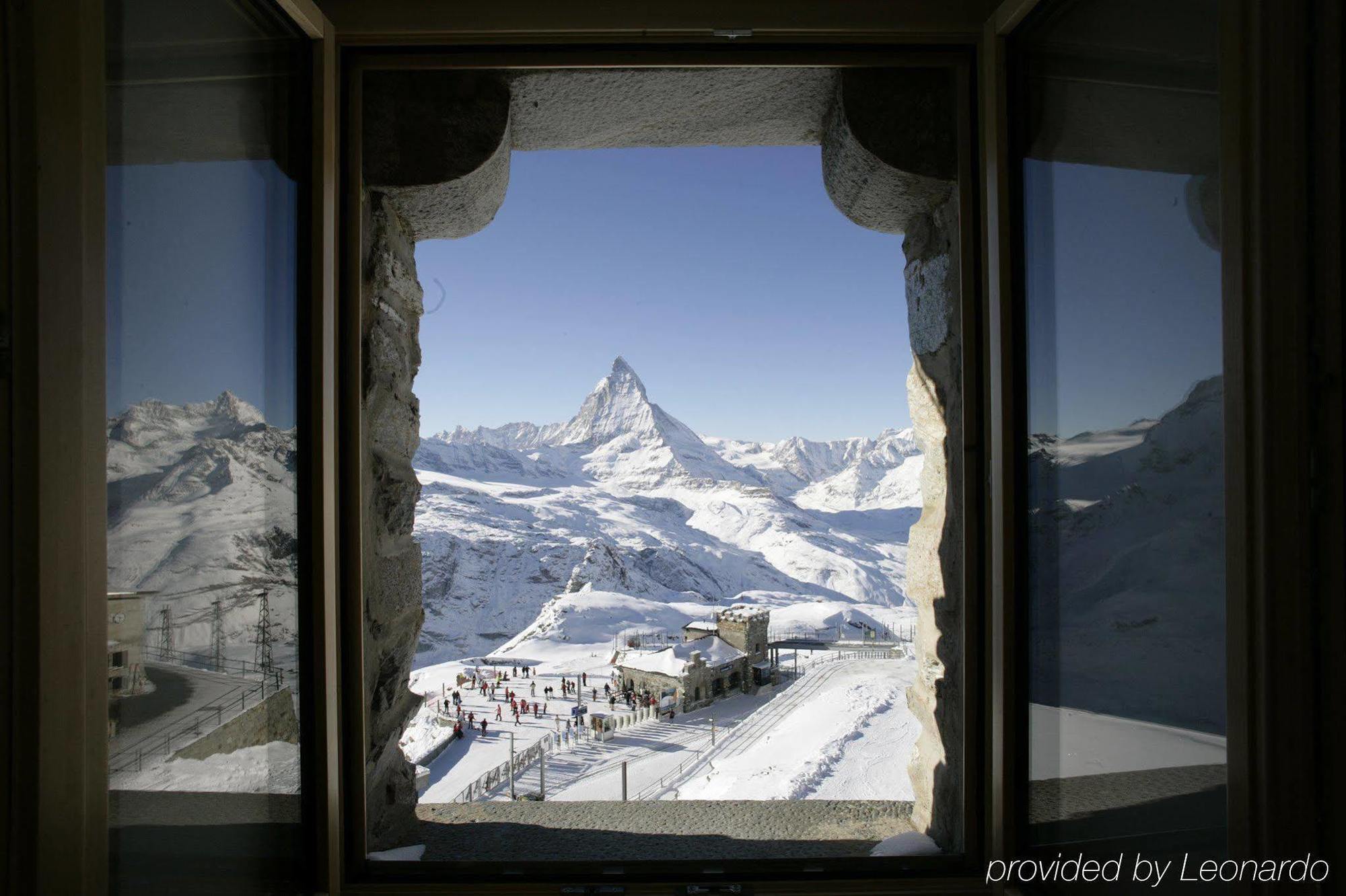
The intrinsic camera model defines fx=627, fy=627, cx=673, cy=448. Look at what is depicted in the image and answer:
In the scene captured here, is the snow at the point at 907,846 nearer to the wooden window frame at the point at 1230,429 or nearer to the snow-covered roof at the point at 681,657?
the wooden window frame at the point at 1230,429

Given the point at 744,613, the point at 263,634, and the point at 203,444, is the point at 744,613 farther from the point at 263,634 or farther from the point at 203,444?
the point at 203,444

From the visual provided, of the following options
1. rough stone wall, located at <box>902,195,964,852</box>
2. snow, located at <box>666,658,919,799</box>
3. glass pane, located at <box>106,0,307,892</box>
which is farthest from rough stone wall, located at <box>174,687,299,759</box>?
rough stone wall, located at <box>902,195,964,852</box>

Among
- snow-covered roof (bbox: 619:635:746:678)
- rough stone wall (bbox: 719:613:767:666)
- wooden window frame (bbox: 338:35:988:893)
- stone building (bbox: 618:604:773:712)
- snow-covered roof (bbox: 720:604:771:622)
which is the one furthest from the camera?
snow-covered roof (bbox: 720:604:771:622)

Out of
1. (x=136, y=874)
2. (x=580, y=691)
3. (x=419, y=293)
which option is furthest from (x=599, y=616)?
(x=136, y=874)

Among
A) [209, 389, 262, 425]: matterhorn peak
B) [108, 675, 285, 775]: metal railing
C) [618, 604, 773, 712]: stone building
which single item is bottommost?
[618, 604, 773, 712]: stone building

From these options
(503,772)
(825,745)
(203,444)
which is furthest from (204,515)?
(825,745)

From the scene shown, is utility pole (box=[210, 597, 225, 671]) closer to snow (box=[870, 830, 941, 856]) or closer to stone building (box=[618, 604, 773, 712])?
snow (box=[870, 830, 941, 856])
